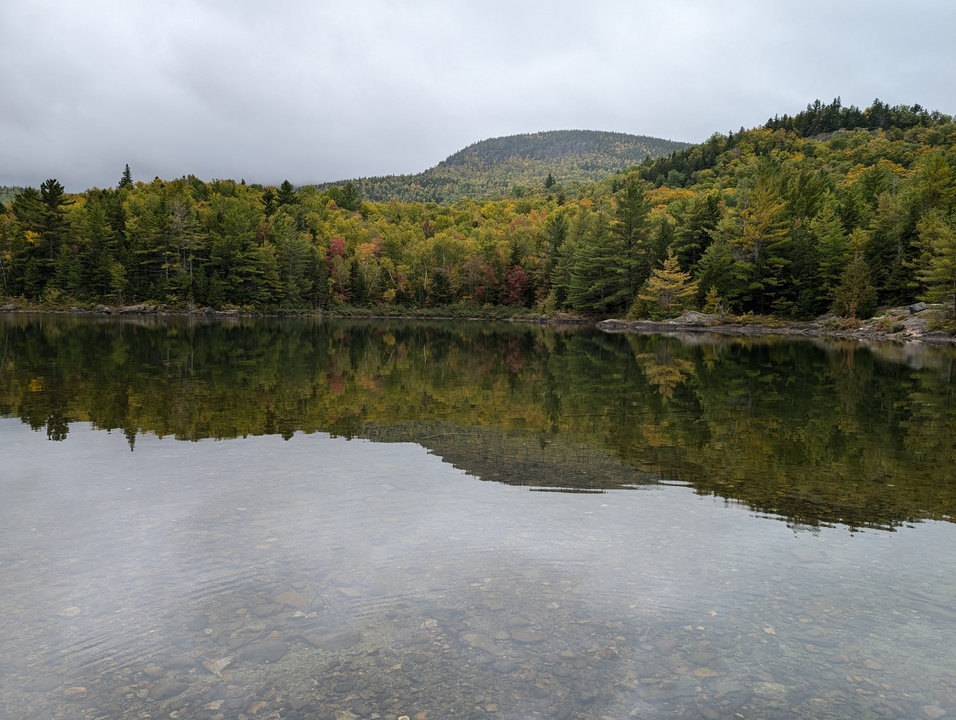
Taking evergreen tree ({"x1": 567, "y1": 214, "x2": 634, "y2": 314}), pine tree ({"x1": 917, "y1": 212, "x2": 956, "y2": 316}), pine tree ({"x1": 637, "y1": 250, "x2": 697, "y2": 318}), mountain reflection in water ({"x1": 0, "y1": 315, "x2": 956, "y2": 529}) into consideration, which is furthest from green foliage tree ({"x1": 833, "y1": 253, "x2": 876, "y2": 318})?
mountain reflection in water ({"x1": 0, "y1": 315, "x2": 956, "y2": 529})

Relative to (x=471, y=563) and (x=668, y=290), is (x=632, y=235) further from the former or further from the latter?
(x=471, y=563)

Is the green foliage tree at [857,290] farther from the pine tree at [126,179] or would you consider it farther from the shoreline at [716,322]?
the pine tree at [126,179]

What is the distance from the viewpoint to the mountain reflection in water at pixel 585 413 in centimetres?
1095

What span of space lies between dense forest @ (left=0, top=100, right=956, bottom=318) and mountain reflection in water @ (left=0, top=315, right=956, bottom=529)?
36.4 metres

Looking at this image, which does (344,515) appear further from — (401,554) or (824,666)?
(824,666)

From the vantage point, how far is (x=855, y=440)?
14.0 meters

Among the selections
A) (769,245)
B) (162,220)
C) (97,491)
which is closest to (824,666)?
(97,491)

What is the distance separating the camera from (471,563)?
723 cm

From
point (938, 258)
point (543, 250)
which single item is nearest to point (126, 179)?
point (543, 250)

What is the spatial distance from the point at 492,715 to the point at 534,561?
9.38 ft

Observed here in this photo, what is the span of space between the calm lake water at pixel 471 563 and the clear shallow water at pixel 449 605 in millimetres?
28

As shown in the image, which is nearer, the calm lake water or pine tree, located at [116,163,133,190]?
the calm lake water

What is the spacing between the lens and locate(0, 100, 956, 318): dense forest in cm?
6275

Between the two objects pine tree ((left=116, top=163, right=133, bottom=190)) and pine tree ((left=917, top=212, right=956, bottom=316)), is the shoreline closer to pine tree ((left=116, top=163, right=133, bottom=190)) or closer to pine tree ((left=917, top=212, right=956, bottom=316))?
pine tree ((left=917, top=212, right=956, bottom=316))
